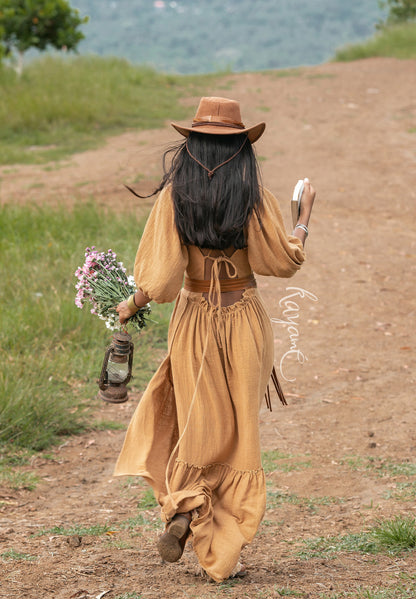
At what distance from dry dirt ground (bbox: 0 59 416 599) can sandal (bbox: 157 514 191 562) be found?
0.17 metres

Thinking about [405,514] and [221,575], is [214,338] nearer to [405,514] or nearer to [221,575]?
[221,575]

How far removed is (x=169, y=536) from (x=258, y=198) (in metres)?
1.31

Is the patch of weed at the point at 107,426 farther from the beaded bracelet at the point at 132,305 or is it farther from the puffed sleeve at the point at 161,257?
the puffed sleeve at the point at 161,257

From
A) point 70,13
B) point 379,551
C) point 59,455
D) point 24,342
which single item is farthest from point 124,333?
point 70,13

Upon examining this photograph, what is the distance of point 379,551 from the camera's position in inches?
129

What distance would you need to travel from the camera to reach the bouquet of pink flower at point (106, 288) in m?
3.33

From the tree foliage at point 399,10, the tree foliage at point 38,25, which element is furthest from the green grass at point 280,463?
→ the tree foliage at point 399,10

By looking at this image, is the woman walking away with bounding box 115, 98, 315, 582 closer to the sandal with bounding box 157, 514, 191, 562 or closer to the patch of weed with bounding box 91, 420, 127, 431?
the sandal with bounding box 157, 514, 191, 562

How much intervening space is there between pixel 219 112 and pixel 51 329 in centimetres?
347

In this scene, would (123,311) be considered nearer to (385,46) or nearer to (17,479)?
(17,479)

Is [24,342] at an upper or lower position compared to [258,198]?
lower

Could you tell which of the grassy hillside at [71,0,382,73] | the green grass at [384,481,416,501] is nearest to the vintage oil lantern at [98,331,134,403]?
the green grass at [384,481,416,501]

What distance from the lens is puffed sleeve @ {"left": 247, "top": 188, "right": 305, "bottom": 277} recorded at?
2.92 m

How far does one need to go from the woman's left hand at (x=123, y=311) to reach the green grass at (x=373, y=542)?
4.12ft
